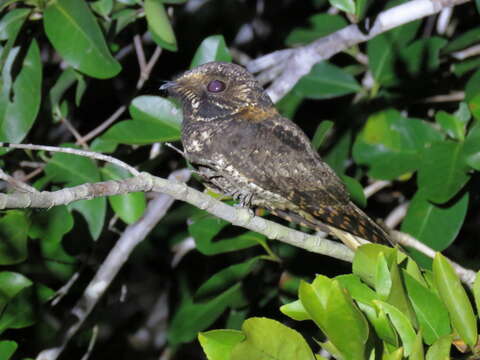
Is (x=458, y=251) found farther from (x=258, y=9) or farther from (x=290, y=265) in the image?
(x=258, y=9)

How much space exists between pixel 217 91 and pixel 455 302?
4.90 ft

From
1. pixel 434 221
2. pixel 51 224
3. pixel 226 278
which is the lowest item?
pixel 226 278

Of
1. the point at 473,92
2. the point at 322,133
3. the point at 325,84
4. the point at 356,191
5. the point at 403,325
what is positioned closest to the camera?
the point at 403,325

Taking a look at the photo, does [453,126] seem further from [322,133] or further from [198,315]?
[198,315]

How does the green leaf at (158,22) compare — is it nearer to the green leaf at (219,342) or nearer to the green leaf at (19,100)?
the green leaf at (19,100)

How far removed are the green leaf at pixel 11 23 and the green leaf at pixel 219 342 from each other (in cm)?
156

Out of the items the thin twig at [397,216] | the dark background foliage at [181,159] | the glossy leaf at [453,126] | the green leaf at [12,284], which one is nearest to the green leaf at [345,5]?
the dark background foliage at [181,159]

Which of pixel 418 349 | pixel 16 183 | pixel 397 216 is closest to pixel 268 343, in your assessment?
Answer: pixel 418 349

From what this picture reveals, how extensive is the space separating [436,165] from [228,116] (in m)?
0.89

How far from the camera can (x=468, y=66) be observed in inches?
130

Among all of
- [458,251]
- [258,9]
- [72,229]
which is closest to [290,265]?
[72,229]

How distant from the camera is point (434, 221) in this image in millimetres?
2801

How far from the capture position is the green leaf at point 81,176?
2.57 m

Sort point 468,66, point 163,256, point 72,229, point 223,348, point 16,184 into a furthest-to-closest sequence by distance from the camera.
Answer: point 163,256
point 468,66
point 72,229
point 16,184
point 223,348
